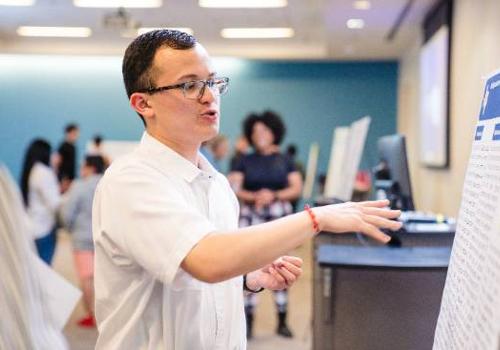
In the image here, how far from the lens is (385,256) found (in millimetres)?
3113

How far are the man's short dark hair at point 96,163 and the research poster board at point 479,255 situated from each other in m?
3.76

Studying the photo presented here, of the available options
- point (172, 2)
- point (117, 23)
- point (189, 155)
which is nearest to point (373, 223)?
point (189, 155)

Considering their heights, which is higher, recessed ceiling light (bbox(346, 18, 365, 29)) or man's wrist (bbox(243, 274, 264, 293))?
recessed ceiling light (bbox(346, 18, 365, 29))

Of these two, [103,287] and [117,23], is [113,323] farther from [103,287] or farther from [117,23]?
[117,23]

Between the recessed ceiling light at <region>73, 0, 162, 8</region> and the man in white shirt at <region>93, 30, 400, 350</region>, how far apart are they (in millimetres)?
6606

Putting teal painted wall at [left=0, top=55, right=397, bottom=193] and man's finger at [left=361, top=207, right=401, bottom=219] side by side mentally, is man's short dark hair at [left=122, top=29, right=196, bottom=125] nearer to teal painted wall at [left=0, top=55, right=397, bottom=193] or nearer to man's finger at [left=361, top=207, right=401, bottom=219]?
man's finger at [left=361, top=207, right=401, bottom=219]

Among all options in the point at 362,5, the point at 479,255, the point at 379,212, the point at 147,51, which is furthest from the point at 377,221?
the point at 362,5

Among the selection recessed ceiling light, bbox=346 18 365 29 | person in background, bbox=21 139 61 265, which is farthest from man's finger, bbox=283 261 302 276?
recessed ceiling light, bbox=346 18 365 29

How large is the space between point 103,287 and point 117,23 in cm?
593

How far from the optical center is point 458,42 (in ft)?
20.6

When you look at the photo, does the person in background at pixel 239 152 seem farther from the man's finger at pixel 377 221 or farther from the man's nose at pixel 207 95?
the man's finger at pixel 377 221

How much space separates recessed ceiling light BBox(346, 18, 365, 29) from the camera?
28.8ft

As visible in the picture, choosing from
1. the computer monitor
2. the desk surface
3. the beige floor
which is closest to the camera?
the desk surface

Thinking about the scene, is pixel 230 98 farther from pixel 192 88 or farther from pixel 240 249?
pixel 240 249
